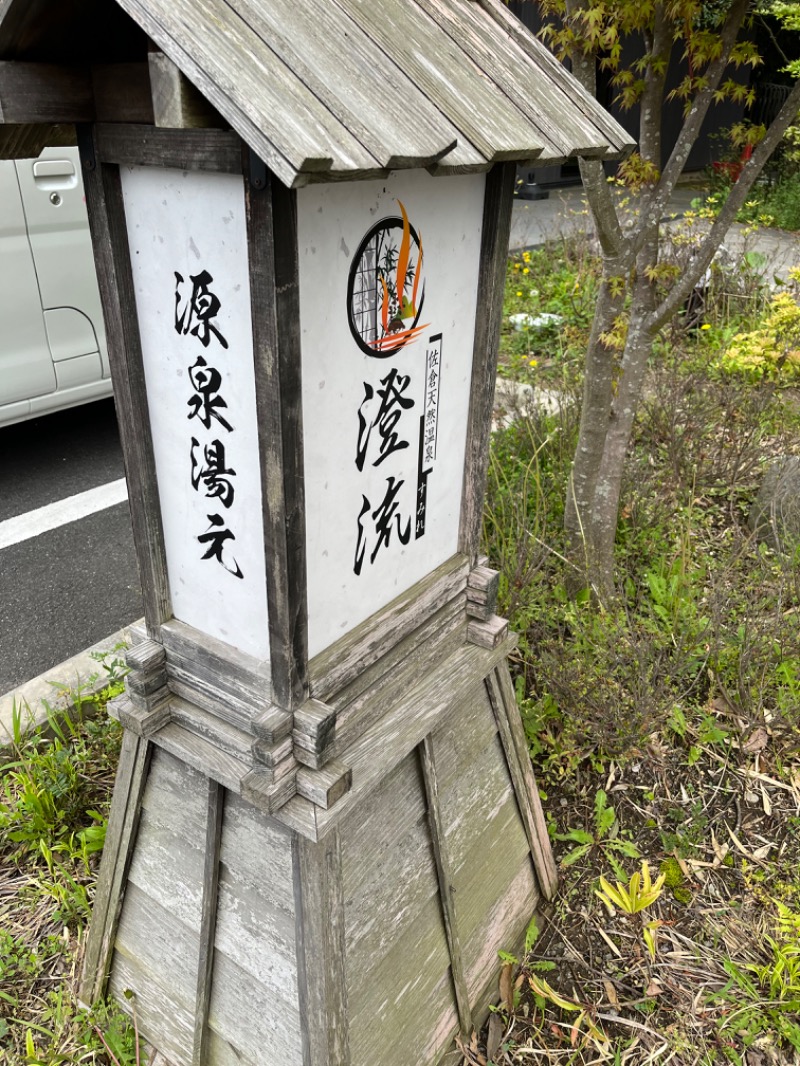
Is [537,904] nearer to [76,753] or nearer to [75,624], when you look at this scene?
[76,753]

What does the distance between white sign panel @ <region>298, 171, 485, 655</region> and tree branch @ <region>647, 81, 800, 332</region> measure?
4.68 ft

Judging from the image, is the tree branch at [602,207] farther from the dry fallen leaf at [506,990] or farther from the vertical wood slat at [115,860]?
the dry fallen leaf at [506,990]

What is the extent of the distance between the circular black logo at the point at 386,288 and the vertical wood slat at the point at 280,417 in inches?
6.3

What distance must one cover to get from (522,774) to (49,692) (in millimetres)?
1590

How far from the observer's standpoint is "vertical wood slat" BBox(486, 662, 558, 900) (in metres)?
1.97

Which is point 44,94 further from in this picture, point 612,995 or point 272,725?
point 612,995

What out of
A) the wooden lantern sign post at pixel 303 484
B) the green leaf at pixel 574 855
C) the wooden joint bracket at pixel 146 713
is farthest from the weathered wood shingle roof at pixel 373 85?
the green leaf at pixel 574 855

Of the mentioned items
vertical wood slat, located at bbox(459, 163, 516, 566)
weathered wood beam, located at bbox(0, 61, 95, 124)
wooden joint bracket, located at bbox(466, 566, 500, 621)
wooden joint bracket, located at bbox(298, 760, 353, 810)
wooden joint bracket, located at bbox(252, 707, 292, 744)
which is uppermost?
weathered wood beam, located at bbox(0, 61, 95, 124)

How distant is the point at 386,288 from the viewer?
50.1 inches

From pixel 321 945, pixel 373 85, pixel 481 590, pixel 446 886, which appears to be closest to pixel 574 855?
pixel 446 886

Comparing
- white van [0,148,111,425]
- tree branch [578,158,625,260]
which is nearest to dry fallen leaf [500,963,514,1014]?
tree branch [578,158,625,260]

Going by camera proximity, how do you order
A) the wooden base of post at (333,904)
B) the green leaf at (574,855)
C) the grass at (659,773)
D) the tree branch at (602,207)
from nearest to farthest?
the wooden base of post at (333,904), the grass at (659,773), the green leaf at (574,855), the tree branch at (602,207)

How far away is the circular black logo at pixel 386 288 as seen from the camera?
1210 millimetres

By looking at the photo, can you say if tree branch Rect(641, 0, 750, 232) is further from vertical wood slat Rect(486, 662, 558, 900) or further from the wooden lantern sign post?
vertical wood slat Rect(486, 662, 558, 900)
